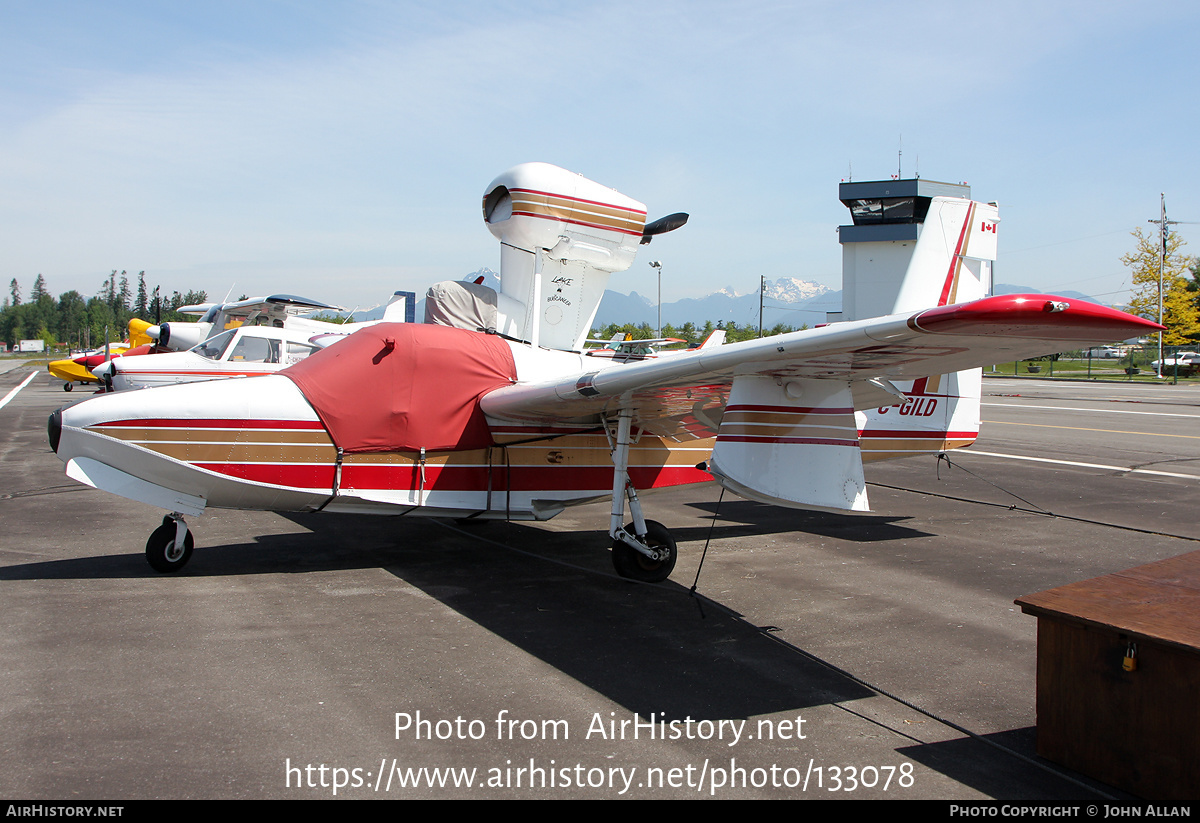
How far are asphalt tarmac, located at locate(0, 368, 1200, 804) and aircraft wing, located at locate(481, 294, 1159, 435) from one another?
1.66 meters

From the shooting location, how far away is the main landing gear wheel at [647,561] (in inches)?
278

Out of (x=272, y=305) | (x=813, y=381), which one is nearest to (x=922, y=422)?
(x=813, y=381)

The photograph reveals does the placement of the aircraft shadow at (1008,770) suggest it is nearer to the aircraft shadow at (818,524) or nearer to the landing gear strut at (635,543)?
the landing gear strut at (635,543)

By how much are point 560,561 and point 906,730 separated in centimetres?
425

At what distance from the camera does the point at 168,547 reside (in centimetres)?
705

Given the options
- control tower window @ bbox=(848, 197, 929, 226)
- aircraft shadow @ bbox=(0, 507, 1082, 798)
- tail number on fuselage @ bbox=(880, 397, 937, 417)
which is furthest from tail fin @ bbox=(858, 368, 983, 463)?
control tower window @ bbox=(848, 197, 929, 226)

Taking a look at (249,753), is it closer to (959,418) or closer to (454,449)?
(454,449)

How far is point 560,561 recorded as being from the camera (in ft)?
25.9

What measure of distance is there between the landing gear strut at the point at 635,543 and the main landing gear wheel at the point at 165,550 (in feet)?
13.0

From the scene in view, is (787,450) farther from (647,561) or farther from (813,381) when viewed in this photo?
(647,561)

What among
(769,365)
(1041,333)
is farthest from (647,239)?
(1041,333)

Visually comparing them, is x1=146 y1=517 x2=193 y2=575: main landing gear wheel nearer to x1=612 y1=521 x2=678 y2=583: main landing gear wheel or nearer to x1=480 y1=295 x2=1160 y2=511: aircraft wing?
x1=480 y1=295 x2=1160 y2=511: aircraft wing

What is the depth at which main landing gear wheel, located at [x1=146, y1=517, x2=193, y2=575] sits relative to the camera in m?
7.03

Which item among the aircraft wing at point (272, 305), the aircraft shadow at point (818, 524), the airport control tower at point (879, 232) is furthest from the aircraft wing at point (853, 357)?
the airport control tower at point (879, 232)
